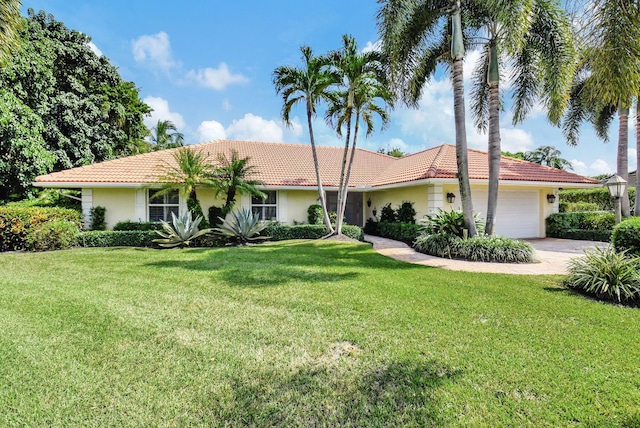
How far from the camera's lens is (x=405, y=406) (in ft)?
9.55

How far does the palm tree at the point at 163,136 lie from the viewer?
31.3m

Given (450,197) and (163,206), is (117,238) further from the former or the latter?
(450,197)

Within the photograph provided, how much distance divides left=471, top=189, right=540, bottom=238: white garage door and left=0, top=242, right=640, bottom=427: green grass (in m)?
9.82

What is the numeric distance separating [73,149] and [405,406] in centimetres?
2479

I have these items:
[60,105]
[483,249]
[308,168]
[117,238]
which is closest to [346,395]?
[483,249]

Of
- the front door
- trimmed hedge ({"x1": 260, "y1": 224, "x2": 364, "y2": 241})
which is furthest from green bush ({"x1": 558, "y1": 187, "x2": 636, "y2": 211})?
trimmed hedge ({"x1": 260, "y1": 224, "x2": 364, "y2": 241})

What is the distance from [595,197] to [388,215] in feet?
65.3

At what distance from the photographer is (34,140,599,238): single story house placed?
1459cm

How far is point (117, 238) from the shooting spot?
42.8ft

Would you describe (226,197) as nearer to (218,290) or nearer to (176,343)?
(218,290)

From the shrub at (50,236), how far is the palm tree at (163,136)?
20622 mm

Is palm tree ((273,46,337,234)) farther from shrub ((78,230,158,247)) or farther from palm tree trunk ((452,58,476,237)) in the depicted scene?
shrub ((78,230,158,247))

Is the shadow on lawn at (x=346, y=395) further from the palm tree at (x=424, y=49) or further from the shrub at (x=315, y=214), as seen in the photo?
the shrub at (x=315, y=214)

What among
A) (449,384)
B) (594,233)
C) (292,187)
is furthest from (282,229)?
(594,233)
